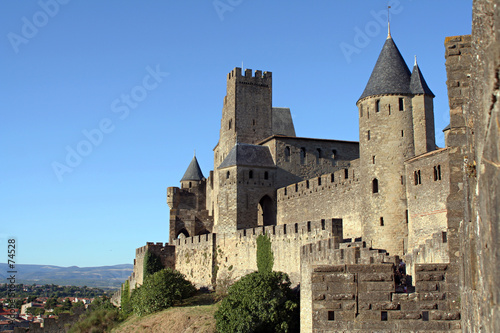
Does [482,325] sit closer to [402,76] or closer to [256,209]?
[402,76]

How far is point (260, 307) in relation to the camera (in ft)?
95.5

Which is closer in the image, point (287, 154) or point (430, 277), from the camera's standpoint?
point (430, 277)

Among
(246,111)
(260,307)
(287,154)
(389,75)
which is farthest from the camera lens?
(246,111)

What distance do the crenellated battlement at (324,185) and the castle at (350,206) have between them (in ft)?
0.32

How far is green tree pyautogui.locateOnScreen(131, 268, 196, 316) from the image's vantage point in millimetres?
38969

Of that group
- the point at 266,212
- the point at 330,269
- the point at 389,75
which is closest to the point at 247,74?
the point at 266,212

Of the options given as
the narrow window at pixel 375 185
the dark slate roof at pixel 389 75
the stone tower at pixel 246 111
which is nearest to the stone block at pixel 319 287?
the narrow window at pixel 375 185

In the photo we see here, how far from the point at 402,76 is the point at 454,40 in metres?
27.0

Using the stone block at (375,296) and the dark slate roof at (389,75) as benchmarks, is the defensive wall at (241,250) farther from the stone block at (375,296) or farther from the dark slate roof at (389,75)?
the stone block at (375,296)

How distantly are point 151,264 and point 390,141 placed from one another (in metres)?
22.9

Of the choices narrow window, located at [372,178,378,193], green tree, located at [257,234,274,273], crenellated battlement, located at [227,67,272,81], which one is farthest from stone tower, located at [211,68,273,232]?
narrow window, located at [372,178,378,193]

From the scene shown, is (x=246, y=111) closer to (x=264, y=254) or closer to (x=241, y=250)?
(x=241, y=250)

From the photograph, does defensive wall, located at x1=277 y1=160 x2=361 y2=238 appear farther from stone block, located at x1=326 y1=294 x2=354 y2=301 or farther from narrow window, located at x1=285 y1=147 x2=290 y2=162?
stone block, located at x1=326 y1=294 x2=354 y2=301

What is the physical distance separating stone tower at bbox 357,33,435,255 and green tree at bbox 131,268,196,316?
1277 cm
